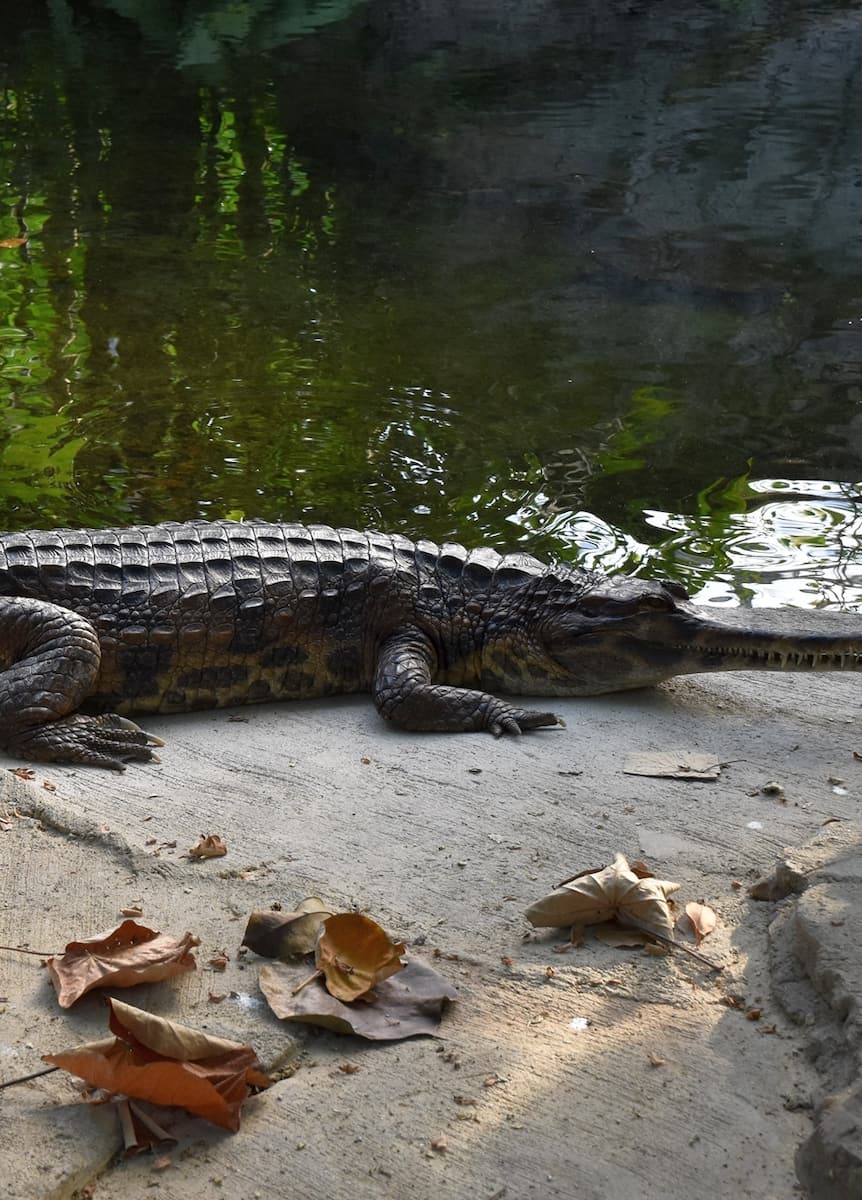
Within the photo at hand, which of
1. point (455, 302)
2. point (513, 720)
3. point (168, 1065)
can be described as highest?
point (455, 302)


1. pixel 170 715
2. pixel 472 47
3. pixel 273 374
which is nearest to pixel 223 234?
pixel 273 374

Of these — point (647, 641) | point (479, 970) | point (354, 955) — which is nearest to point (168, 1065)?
point (354, 955)

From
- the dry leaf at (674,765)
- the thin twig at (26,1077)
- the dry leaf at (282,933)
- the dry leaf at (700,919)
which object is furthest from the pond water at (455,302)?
the thin twig at (26,1077)

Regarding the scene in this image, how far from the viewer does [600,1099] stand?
2.30 meters

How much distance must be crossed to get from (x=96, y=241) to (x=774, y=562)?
6822mm

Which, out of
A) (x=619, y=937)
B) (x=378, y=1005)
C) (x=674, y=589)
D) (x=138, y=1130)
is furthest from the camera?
(x=674, y=589)

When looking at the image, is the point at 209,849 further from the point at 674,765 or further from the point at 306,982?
the point at 674,765

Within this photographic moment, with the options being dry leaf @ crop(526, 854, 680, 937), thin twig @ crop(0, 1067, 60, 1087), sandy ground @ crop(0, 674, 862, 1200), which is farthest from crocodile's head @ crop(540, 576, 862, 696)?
thin twig @ crop(0, 1067, 60, 1087)

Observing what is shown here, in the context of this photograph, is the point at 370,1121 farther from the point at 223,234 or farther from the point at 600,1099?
the point at 223,234

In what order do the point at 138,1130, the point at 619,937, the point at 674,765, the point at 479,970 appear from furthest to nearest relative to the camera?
the point at 674,765, the point at 619,937, the point at 479,970, the point at 138,1130

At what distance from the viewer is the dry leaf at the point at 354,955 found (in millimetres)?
2578

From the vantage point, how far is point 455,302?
9.47 meters

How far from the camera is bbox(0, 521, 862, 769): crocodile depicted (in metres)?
4.24

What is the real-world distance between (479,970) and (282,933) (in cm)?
42
